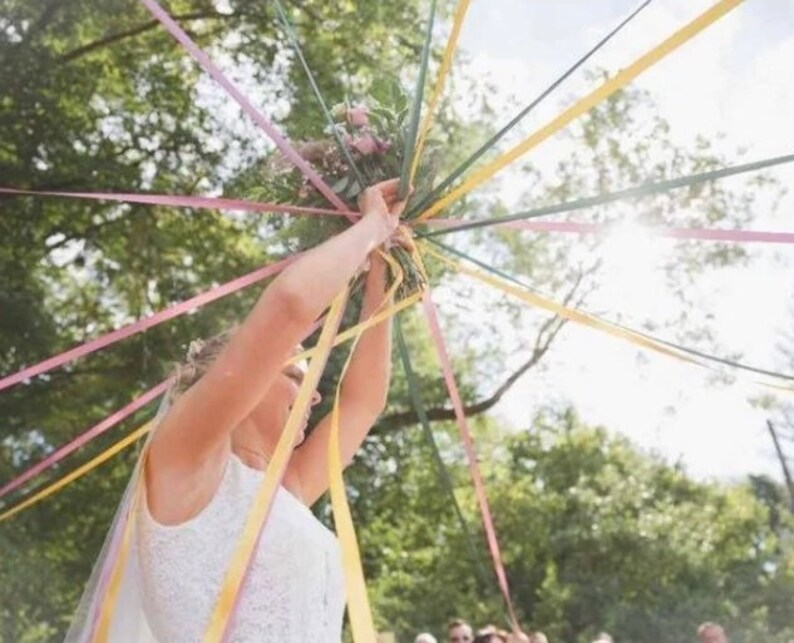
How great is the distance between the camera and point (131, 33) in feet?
42.8

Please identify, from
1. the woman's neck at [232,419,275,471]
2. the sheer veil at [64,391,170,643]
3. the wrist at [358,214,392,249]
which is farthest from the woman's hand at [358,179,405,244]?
the sheer veil at [64,391,170,643]

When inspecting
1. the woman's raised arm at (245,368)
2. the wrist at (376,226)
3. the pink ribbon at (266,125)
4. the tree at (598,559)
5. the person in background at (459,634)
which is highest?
the tree at (598,559)

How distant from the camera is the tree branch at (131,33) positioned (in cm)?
1271

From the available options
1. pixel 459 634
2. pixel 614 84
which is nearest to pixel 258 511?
pixel 614 84

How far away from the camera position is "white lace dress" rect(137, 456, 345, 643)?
6.32ft

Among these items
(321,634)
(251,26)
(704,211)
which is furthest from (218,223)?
(321,634)

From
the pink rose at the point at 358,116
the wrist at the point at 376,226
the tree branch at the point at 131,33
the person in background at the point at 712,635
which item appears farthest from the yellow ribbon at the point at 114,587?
the tree branch at the point at 131,33

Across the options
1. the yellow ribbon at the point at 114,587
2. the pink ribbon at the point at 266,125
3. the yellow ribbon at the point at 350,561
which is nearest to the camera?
the yellow ribbon at the point at 350,561

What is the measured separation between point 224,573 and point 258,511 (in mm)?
192

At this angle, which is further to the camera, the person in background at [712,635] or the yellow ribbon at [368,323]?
the person in background at [712,635]

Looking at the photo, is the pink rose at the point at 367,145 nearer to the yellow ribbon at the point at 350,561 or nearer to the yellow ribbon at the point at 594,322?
the yellow ribbon at the point at 594,322

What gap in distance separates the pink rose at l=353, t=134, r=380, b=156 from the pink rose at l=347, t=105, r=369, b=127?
0.10m

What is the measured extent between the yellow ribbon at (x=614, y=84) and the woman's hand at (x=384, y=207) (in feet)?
0.53

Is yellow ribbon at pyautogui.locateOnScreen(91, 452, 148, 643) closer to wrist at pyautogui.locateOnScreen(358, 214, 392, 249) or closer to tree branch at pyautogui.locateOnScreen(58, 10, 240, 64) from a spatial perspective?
wrist at pyautogui.locateOnScreen(358, 214, 392, 249)
